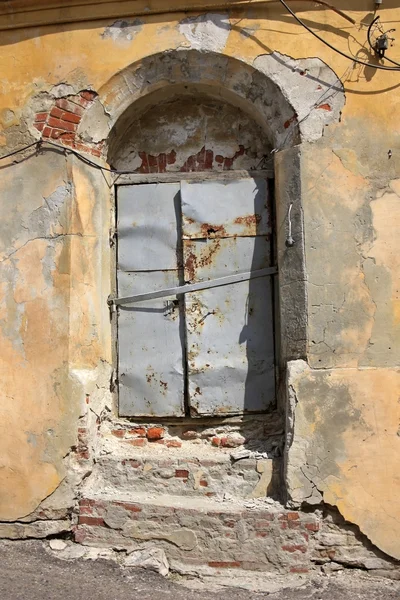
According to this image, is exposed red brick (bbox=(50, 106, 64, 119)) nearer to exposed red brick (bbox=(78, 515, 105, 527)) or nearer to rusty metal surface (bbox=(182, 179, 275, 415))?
rusty metal surface (bbox=(182, 179, 275, 415))

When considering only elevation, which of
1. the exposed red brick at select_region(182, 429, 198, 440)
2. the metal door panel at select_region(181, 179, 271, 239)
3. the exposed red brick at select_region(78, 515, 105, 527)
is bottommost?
the exposed red brick at select_region(78, 515, 105, 527)

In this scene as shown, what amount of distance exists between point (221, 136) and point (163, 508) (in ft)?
9.01

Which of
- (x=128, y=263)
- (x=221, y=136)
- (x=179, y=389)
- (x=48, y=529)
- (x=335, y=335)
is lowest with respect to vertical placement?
(x=48, y=529)

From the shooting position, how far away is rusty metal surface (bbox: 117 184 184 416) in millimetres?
4559

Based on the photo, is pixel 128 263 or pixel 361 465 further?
pixel 128 263

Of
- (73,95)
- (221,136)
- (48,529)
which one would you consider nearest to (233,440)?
(48,529)

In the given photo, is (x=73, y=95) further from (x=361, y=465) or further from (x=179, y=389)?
(x=361, y=465)

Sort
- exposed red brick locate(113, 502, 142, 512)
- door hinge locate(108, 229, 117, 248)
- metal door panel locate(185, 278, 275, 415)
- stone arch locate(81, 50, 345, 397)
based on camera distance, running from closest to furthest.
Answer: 1. exposed red brick locate(113, 502, 142, 512)
2. stone arch locate(81, 50, 345, 397)
3. metal door panel locate(185, 278, 275, 415)
4. door hinge locate(108, 229, 117, 248)

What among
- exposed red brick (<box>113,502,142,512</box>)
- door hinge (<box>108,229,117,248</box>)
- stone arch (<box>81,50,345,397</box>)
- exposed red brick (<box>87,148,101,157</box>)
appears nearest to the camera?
exposed red brick (<box>113,502,142,512</box>)

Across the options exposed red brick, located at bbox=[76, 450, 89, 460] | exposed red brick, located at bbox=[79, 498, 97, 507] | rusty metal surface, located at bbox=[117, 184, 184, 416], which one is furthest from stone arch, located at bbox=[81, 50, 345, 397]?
exposed red brick, located at bbox=[79, 498, 97, 507]

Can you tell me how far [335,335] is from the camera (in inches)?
161

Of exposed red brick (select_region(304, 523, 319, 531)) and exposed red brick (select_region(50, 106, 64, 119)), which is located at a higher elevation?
exposed red brick (select_region(50, 106, 64, 119))

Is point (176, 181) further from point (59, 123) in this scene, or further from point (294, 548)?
point (294, 548)

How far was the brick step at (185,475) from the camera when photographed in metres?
4.21
